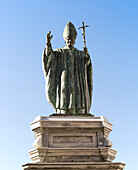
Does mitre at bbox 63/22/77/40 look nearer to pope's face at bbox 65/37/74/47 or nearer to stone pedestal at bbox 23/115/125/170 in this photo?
pope's face at bbox 65/37/74/47

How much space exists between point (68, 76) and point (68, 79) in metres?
0.13

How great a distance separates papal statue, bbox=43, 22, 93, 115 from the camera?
36.9ft

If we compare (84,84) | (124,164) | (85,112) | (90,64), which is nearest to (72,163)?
(124,164)

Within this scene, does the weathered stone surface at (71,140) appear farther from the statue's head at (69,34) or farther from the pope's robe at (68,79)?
the statue's head at (69,34)

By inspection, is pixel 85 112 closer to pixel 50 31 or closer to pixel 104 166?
pixel 104 166

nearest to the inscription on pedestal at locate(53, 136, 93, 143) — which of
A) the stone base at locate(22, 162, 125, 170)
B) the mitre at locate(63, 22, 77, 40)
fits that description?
the stone base at locate(22, 162, 125, 170)

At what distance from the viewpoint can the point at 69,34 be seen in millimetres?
12484

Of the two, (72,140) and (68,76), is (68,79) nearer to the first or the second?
(68,76)

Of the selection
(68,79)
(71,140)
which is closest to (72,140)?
(71,140)

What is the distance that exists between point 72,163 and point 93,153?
1053 millimetres

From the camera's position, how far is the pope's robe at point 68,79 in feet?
36.9

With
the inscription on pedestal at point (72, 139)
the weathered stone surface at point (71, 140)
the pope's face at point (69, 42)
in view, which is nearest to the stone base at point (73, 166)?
the weathered stone surface at point (71, 140)

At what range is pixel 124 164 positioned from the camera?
9578 mm

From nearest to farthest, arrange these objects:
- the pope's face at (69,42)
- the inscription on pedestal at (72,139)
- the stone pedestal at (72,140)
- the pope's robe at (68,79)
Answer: the stone pedestal at (72,140), the inscription on pedestal at (72,139), the pope's robe at (68,79), the pope's face at (69,42)
